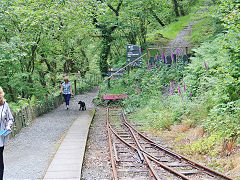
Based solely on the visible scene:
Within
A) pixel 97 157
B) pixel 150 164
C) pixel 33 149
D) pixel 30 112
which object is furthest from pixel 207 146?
pixel 30 112

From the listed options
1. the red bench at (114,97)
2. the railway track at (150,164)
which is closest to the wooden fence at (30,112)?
the red bench at (114,97)

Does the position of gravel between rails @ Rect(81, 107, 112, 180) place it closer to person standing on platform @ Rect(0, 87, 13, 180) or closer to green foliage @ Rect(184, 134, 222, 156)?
person standing on platform @ Rect(0, 87, 13, 180)

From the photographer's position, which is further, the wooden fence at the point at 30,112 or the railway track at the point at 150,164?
the wooden fence at the point at 30,112

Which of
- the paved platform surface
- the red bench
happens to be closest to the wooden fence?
the paved platform surface

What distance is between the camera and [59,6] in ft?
39.7

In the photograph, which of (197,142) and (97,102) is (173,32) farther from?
(197,142)

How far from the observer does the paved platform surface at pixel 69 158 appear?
210 inches

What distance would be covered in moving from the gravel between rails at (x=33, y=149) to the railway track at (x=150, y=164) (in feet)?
6.13

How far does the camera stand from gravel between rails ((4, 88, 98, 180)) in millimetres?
5664

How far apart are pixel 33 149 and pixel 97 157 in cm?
210

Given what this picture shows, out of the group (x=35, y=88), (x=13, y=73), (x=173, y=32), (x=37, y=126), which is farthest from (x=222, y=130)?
(x=173, y=32)

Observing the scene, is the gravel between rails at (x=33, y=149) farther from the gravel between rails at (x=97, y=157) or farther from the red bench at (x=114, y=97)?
the red bench at (x=114, y=97)

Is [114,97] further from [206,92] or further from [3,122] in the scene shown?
[3,122]

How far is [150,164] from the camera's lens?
607cm
